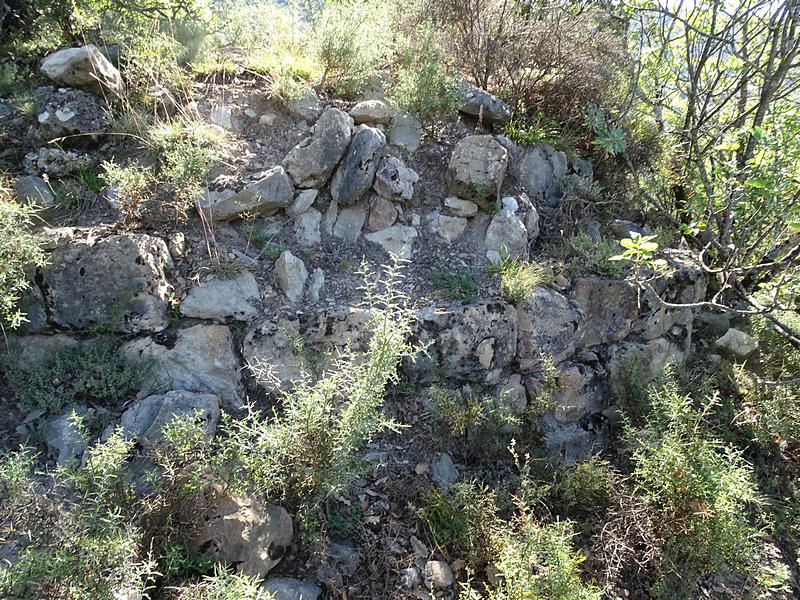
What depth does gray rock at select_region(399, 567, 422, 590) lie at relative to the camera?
3010 mm

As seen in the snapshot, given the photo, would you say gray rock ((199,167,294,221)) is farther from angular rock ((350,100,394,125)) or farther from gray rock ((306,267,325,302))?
angular rock ((350,100,394,125))

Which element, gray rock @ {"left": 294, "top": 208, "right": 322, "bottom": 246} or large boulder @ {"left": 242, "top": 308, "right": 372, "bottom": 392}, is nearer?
large boulder @ {"left": 242, "top": 308, "right": 372, "bottom": 392}

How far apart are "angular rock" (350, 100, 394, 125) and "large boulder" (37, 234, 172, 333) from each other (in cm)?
231

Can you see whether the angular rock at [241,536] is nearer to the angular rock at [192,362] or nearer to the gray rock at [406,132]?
the angular rock at [192,362]

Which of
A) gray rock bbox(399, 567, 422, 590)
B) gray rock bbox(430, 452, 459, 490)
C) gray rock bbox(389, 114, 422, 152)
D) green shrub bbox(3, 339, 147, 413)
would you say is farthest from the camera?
gray rock bbox(389, 114, 422, 152)

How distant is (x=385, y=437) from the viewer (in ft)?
12.5

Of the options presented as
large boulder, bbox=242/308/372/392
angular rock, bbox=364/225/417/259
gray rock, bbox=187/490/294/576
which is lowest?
gray rock, bbox=187/490/294/576

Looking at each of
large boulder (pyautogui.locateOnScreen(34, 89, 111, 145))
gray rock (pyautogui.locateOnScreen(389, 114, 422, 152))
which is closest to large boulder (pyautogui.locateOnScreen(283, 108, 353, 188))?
gray rock (pyautogui.locateOnScreen(389, 114, 422, 152))

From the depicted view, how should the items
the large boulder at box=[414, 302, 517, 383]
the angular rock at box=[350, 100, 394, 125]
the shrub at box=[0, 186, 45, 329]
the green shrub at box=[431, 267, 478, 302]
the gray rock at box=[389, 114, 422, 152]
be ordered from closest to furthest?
the shrub at box=[0, 186, 45, 329]
the large boulder at box=[414, 302, 517, 383]
the green shrub at box=[431, 267, 478, 302]
the angular rock at box=[350, 100, 394, 125]
the gray rock at box=[389, 114, 422, 152]

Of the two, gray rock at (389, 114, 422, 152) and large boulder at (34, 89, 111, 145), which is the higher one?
gray rock at (389, 114, 422, 152)

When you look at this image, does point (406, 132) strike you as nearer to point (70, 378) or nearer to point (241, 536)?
point (70, 378)

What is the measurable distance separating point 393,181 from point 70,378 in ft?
9.73

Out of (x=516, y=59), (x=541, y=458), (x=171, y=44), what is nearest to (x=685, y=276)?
(x=541, y=458)

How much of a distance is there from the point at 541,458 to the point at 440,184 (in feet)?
8.70
